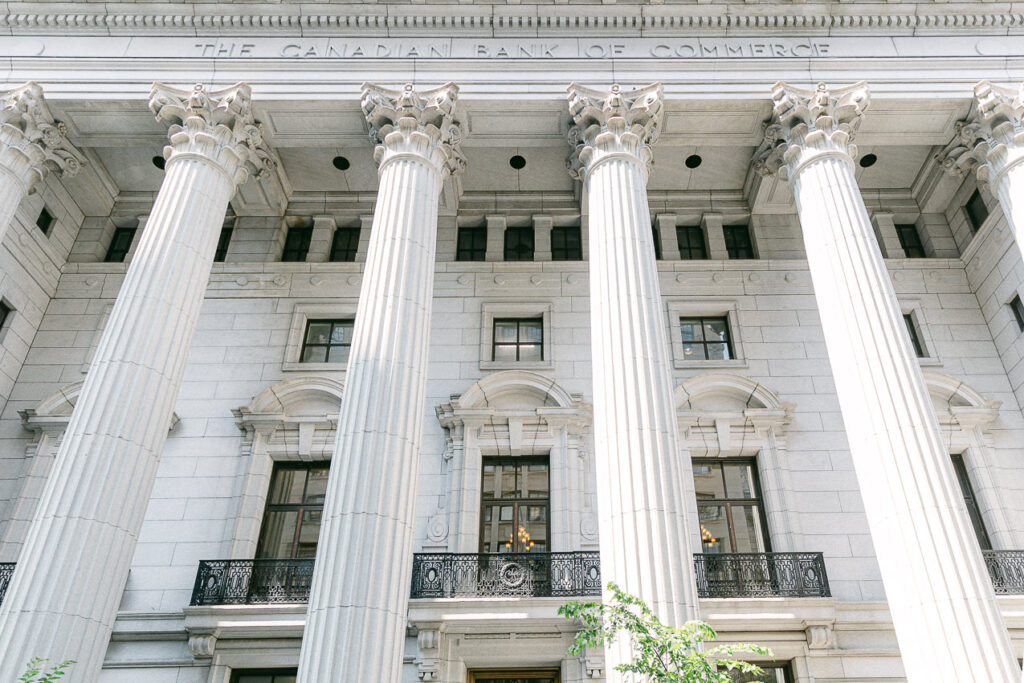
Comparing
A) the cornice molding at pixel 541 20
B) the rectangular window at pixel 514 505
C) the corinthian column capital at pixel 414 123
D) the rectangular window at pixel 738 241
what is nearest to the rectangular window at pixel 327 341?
the rectangular window at pixel 514 505

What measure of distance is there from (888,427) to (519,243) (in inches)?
453

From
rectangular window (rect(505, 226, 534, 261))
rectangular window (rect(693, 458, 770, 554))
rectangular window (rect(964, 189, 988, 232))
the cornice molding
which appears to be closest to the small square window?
the cornice molding

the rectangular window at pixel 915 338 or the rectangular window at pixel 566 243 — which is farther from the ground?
the rectangular window at pixel 566 243

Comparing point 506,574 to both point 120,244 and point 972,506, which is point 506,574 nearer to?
point 972,506

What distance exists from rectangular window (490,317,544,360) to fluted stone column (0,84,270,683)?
7.07 meters

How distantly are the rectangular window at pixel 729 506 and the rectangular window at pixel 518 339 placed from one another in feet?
15.2

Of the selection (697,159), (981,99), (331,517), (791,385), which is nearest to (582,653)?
(331,517)

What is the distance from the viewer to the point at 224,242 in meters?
21.6

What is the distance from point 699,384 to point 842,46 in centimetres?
809

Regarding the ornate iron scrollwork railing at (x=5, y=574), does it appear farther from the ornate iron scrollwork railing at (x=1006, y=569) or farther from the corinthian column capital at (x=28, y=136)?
the ornate iron scrollwork railing at (x=1006, y=569)

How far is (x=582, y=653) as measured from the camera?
14.5 m

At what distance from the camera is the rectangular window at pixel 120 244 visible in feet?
69.5

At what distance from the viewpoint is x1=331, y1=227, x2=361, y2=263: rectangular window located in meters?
21.2

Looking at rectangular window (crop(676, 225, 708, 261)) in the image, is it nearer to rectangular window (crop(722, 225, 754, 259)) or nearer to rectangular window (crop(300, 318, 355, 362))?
rectangular window (crop(722, 225, 754, 259))
